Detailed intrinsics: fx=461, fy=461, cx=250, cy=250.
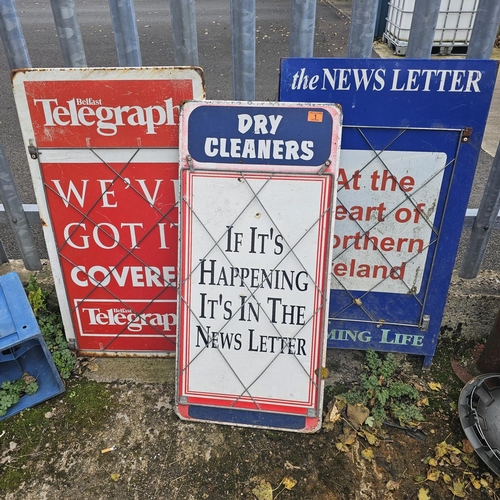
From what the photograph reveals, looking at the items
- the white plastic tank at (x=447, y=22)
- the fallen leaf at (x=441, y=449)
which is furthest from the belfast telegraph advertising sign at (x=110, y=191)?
the white plastic tank at (x=447, y=22)

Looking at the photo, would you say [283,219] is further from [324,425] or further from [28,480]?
[28,480]

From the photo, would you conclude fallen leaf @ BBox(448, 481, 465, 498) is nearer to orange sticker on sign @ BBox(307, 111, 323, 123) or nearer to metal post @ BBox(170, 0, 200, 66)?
orange sticker on sign @ BBox(307, 111, 323, 123)

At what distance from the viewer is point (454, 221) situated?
2.62 metres

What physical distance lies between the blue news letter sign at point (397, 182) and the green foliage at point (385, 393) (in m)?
0.12

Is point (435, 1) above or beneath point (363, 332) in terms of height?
above

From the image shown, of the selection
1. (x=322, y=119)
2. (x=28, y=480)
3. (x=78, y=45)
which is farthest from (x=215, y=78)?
(x=28, y=480)

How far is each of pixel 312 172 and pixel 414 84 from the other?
2.16 feet

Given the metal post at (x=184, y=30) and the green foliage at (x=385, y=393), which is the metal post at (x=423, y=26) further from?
the green foliage at (x=385, y=393)

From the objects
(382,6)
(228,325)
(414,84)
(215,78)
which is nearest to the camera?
(414,84)

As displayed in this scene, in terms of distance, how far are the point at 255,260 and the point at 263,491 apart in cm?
126

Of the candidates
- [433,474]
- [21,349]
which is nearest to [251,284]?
[433,474]

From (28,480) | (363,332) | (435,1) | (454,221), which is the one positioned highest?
(435,1)

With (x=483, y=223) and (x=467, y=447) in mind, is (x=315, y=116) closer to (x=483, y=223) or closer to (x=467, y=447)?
(x=483, y=223)

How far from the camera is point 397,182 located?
8.41 feet
